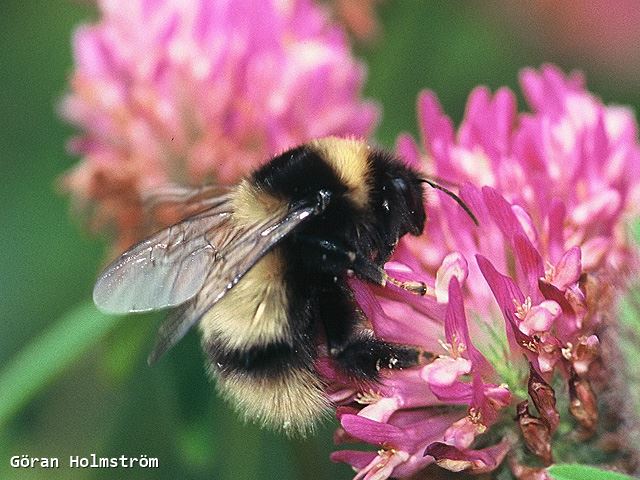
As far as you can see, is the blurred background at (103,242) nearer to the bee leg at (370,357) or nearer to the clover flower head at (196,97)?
the clover flower head at (196,97)

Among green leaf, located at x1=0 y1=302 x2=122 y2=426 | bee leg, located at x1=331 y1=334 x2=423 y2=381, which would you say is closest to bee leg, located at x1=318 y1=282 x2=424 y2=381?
bee leg, located at x1=331 y1=334 x2=423 y2=381

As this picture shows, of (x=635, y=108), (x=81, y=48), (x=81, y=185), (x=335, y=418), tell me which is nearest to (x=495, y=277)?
(x=335, y=418)

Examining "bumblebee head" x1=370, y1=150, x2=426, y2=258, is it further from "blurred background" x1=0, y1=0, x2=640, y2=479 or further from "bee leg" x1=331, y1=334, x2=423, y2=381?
"blurred background" x1=0, y1=0, x2=640, y2=479

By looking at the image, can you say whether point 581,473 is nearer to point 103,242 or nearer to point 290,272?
point 290,272

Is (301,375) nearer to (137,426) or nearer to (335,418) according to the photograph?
(335,418)

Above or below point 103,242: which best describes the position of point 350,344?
below

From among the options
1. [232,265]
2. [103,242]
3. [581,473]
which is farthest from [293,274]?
[103,242]
